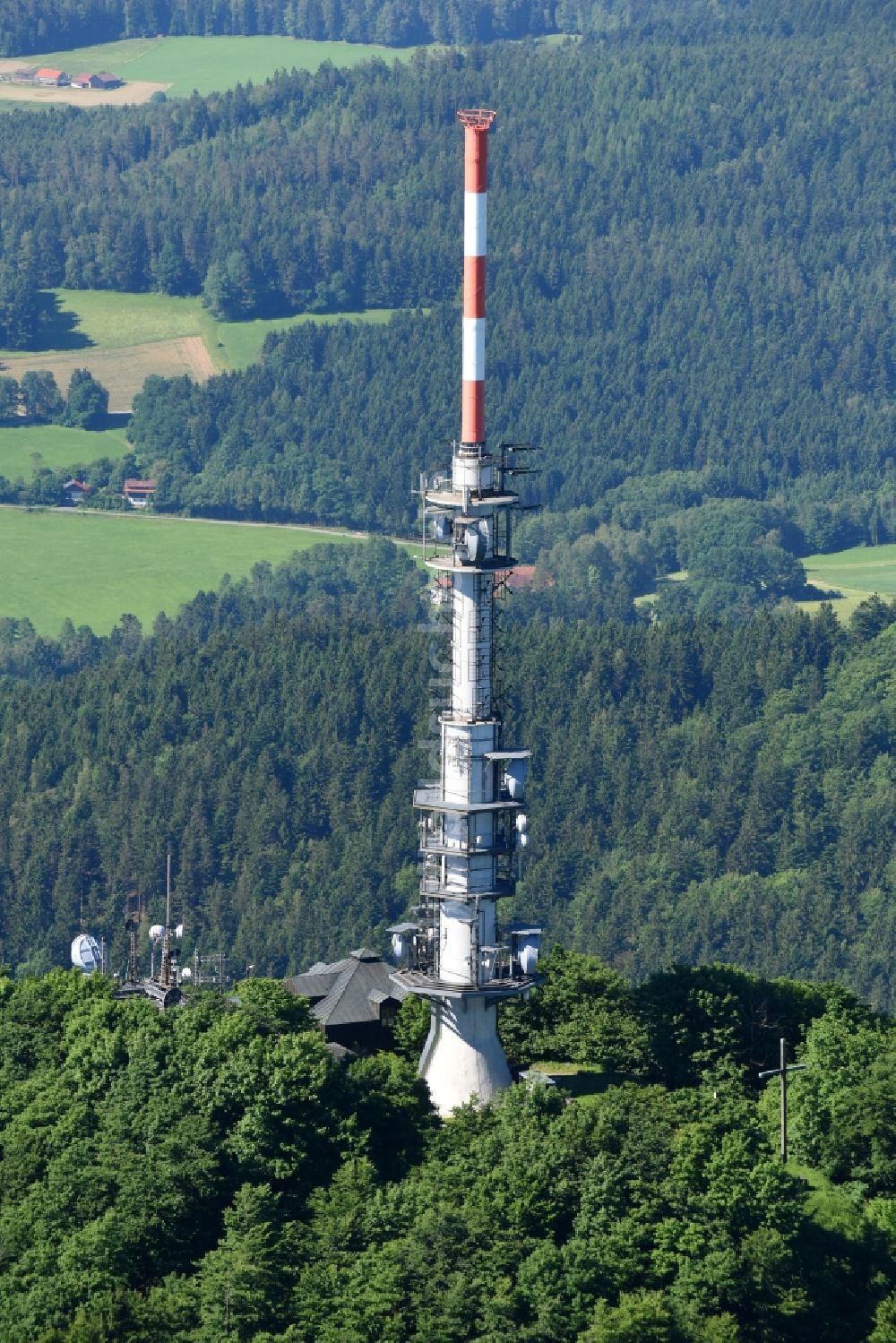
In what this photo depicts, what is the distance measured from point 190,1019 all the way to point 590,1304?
1610 centimetres

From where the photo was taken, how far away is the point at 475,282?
111 meters

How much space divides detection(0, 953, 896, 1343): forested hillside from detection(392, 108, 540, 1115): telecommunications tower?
2161mm

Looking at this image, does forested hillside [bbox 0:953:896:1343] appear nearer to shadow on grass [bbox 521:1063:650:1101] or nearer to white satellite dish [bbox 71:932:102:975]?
shadow on grass [bbox 521:1063:650:1101]

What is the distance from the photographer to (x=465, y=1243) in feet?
323

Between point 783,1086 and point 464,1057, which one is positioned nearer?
point 783,1086

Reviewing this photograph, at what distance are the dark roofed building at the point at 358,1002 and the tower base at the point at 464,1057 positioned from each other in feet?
12.5

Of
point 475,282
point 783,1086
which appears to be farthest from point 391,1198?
point 475,282

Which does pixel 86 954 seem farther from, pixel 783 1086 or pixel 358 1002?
pixel 783 1086

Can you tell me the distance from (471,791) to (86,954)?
1906 cm

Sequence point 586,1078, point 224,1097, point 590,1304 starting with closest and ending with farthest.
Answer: point 590,1304, point 224,1097, point 586,1078

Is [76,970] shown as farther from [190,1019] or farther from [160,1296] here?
[160,1296]

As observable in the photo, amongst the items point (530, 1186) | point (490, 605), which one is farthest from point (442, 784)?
point (530, 1186)

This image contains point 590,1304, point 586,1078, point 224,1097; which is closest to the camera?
point 590,1304

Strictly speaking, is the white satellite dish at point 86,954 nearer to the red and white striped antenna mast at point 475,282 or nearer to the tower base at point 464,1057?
the tower base at point 464,1057
